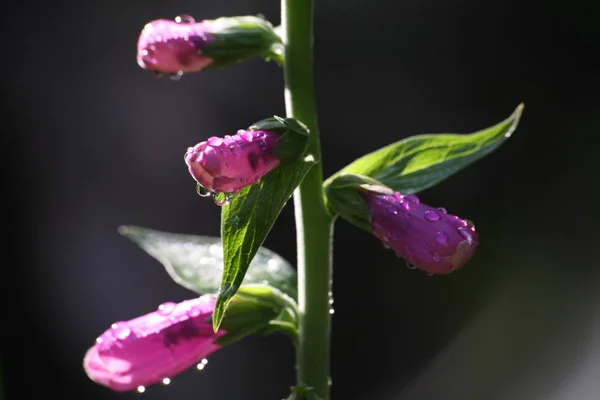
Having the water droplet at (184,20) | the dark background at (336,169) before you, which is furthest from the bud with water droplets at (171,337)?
the dark background at (336,169)

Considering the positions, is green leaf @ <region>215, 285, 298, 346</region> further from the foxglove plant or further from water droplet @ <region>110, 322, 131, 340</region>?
water droplet @ <region>110, 322, 131, 340</region>

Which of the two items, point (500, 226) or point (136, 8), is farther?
point (136, 8)

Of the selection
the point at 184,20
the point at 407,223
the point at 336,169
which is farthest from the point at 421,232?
the point at 336,169

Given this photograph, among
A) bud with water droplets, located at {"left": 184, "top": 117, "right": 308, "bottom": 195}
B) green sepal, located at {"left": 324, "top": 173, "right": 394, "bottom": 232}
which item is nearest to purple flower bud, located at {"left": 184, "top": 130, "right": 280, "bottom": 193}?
bud with water droplets, located at {"left": 184, "top": 117, "right": 308, "bottom": 195}

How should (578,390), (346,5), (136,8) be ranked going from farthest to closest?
(136,8) < (346,5) < (578,390)

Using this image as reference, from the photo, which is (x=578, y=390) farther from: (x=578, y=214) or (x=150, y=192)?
(x=150, y=192)

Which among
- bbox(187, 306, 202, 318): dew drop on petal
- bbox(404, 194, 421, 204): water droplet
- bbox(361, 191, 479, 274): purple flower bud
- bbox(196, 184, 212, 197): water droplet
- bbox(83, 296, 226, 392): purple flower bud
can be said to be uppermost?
bbox(196, 184, 212, 197): water droplet

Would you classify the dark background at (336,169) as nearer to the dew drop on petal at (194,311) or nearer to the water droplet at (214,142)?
the dew drop on petal at (194,311)

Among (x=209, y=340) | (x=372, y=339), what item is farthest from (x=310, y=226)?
(x=372, y=339)

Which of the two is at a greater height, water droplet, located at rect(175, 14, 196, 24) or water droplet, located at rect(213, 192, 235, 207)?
water droplet, located at rect(175, 14, 196, 24)
